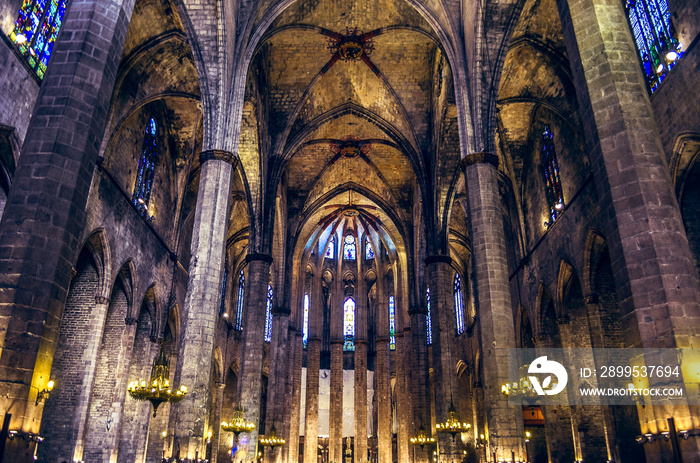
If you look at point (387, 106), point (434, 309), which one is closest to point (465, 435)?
point (434, 309)

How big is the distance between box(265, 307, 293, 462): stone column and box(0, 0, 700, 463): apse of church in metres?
0.12

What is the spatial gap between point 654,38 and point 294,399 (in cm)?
2621

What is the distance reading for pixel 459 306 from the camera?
34.3 m

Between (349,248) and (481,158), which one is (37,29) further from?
(349,248)

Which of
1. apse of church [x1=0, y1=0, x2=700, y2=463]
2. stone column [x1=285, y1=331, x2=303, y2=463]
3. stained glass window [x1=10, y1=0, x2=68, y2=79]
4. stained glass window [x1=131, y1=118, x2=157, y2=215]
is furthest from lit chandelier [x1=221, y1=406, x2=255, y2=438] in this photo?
stained glass window [x1=10, y1=0, x2=68, y2=79]

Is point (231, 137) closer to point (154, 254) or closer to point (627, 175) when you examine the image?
point (154, 254)

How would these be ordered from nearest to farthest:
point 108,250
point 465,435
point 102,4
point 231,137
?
point 102,4 → point 231,137 → point 108,250 → point 465,435

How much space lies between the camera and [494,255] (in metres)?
13.5

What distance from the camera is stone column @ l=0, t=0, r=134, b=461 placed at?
655cm

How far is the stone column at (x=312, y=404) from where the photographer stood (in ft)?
108

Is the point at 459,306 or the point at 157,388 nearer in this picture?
the point at 157,388

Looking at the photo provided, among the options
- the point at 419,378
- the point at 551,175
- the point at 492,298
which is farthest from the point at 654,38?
the point at 419,378

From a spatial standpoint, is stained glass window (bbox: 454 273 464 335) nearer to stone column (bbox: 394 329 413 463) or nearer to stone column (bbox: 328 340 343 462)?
stone column (bbox: 394 329 413 463)

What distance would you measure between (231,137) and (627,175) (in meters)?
11.1
